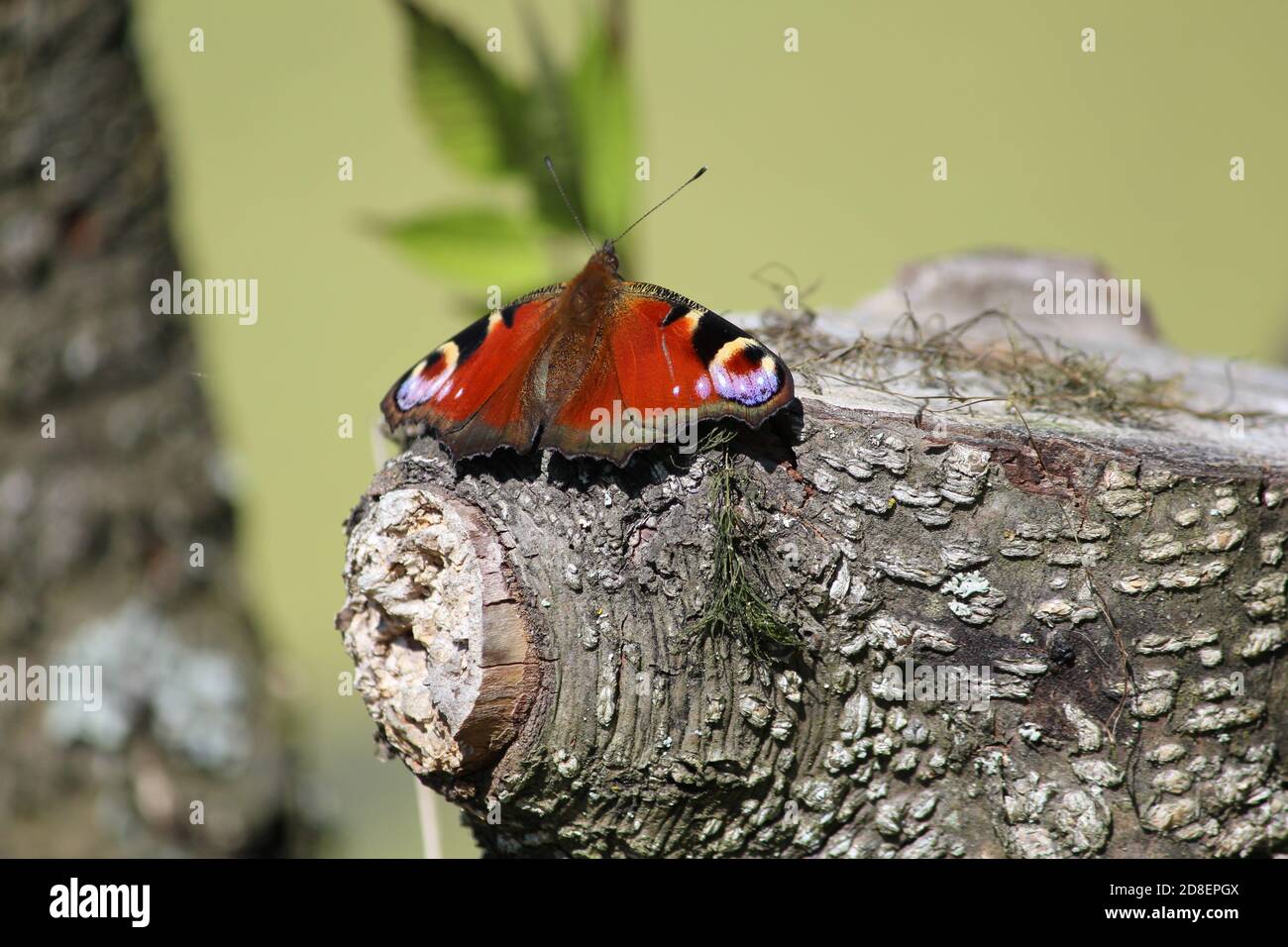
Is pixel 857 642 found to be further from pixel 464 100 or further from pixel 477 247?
pixel 464 100

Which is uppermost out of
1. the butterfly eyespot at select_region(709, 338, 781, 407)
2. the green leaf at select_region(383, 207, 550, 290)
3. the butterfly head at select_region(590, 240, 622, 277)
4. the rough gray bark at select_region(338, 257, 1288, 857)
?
the green leaf at select_region(383, 207, 550, 290)

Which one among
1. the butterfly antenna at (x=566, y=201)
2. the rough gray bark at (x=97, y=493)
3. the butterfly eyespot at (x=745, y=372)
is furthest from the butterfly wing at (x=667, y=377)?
the rough gray bark at (x=97, y=493)

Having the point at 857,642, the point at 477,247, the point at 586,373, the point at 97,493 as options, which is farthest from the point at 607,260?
the point at 97,493

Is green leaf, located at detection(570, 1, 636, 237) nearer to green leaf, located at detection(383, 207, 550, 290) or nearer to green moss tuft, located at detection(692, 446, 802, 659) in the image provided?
green leaf, located at detection(383, 207, 550, 290)

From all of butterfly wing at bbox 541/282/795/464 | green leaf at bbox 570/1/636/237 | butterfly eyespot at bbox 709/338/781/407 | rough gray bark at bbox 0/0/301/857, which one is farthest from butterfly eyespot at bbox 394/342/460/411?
rough gray bark at bbox 0/0/301/857

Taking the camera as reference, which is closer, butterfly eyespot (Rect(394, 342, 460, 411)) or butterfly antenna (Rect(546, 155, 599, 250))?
butterfly eyespot (Rect(394, 342, 460, 411))

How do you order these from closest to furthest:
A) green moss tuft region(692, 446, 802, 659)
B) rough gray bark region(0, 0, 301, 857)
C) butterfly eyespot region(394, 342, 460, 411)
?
green moss tuft region(692, 446, 802, 659), butterfly eyespot region(394, 342, 460, 411), rough gray bark region(0, 0, 301, 857)

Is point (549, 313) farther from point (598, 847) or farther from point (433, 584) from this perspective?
point (598, 847)
